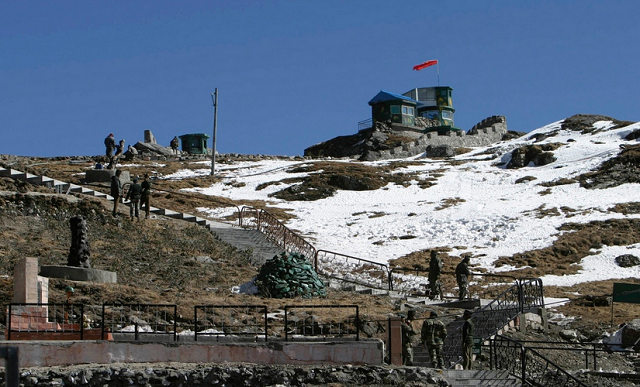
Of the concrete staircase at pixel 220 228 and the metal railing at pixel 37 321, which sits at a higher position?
the concrete staircase at pixel 220 228

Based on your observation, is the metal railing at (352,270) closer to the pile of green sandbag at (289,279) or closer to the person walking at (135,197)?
the pile of green sandbag at (289,279)

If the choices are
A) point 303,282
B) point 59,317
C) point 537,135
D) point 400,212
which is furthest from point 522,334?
point 537,135

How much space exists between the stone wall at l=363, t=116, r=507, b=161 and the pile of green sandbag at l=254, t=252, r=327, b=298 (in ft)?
164

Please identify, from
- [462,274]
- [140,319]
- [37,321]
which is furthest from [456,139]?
[37,321]

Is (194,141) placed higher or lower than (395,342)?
higher

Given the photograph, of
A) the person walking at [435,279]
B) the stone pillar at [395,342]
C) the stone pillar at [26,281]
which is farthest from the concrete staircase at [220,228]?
the stone pillar at [395,342]

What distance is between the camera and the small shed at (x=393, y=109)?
4129 inches

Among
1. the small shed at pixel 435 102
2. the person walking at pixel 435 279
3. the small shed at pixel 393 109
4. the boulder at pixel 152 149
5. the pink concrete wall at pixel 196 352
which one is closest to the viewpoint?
the pink concrete wall at pixel 196 352

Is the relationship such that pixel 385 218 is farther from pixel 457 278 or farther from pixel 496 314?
pixel 496 314

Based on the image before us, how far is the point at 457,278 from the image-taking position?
30.5m

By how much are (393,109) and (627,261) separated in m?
68.2

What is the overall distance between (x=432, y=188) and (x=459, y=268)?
94.8 ft

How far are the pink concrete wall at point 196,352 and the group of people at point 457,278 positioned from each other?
11.3 m

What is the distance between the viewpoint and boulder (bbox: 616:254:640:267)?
1480 inches
